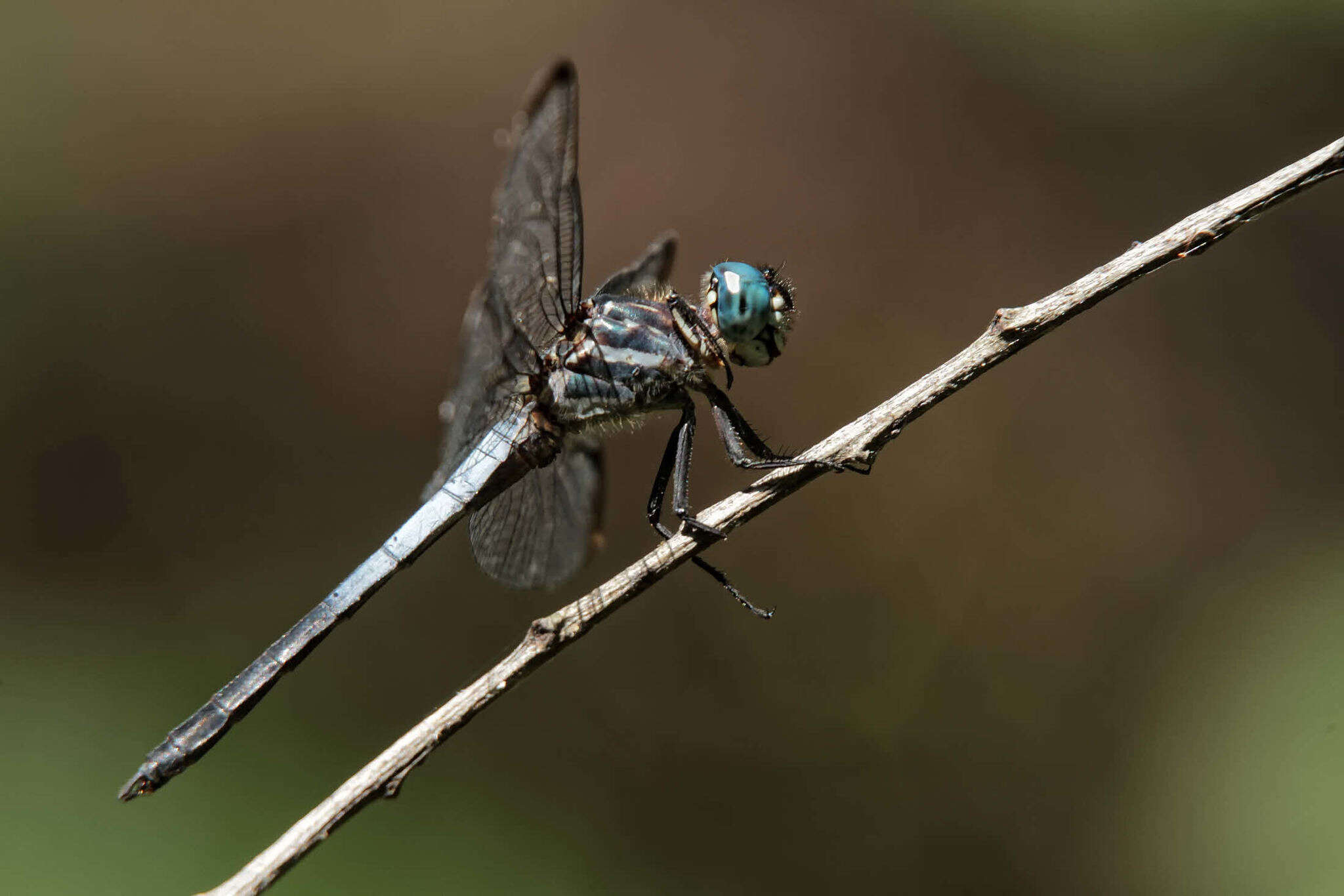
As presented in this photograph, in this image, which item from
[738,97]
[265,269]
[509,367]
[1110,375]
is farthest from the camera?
[738,97]

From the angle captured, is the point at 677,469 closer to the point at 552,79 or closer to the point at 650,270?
the point at 650,270

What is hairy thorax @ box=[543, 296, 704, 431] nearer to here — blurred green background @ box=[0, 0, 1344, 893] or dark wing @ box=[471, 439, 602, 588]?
dark wing @ box=[471, 439, 602, 588]

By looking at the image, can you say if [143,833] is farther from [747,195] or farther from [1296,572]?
[1296,572]

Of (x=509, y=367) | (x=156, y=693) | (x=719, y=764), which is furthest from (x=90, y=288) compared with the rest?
(x=719, y=764)

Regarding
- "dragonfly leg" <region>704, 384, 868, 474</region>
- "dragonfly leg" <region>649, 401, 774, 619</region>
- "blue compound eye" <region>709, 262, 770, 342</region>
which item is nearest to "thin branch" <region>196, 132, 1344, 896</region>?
"dragonfly leg" <region>704, 384, 868, 474</region>

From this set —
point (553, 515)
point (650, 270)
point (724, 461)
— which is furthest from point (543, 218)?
point (724, 461)

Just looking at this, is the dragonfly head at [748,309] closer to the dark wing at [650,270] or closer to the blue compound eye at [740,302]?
the blue compound eye at [740,302]

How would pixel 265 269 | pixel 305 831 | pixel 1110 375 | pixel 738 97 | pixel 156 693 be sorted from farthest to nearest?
1. pixel 738 97
2. pixel 265 269
3. pixel 1110 375
4. pixel 156 693
5. pixel 305 831

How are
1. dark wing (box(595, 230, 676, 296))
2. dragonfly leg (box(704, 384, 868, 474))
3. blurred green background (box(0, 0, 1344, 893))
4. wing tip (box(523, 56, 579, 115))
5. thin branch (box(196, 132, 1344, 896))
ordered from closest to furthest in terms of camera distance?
thin branch (box(196, 132, 1344, 896)), dragonfly leg (box(704, 384, 868, 474)), wing tip (box(523, 56, 579, 115)), dark wing (box(595, 230, 676, 296)), blurred green background (box(0, 0, 1344, 893))

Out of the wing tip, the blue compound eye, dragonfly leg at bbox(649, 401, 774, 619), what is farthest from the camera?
the blue compound eye
